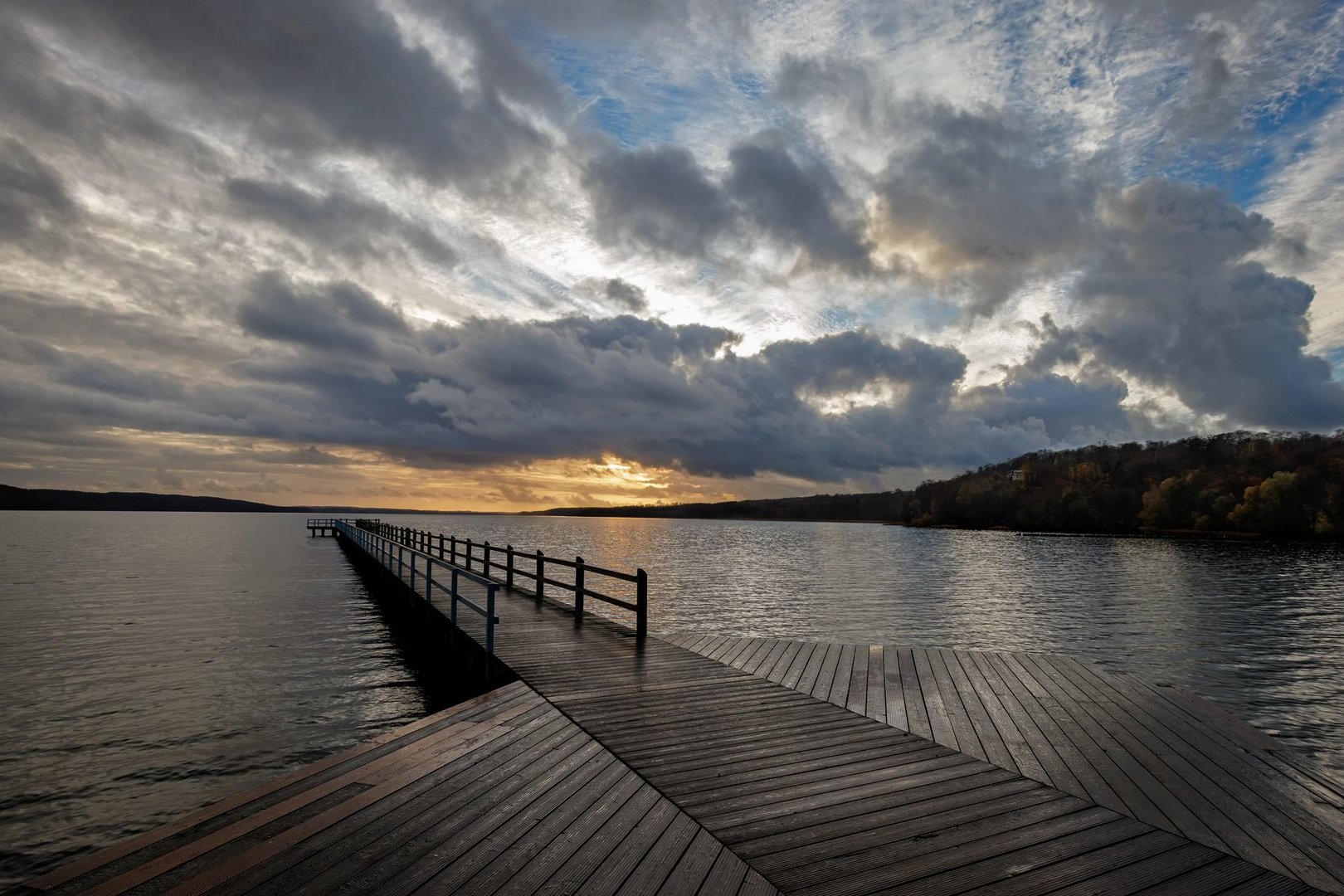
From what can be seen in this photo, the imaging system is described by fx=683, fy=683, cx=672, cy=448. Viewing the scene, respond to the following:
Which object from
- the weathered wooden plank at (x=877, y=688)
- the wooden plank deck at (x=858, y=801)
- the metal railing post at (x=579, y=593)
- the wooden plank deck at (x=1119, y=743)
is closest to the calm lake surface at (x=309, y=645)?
the metal railing post at (x=579, y=593)

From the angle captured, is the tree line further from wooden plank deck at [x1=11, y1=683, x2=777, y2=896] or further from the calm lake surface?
wooden plank deck at [x1=11, y1=683, x2=777, y2=896]

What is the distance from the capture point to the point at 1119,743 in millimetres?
6719

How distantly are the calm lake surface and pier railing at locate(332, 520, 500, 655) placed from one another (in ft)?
6.19

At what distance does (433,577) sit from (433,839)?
2393 cm

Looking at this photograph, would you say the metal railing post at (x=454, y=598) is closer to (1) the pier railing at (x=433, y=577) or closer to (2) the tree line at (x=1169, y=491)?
(1) the pier railing at (x=433, y=577)

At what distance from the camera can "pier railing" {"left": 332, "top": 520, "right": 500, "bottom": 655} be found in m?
10.5

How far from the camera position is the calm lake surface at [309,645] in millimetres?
9375

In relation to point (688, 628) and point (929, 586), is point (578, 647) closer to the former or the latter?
point (688, 628)

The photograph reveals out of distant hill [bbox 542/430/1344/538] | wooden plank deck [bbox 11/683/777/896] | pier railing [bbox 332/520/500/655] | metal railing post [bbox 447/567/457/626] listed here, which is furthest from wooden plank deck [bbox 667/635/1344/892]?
distant hill [bbox 542/430/1344/538]

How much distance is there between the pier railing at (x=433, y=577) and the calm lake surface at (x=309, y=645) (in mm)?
1887

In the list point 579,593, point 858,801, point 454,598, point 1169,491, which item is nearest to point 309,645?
point 454,598

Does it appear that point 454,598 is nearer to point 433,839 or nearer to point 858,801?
point 433,839

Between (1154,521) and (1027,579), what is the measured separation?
94.7m

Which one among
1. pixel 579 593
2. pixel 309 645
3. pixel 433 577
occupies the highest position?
pixel 579 593
